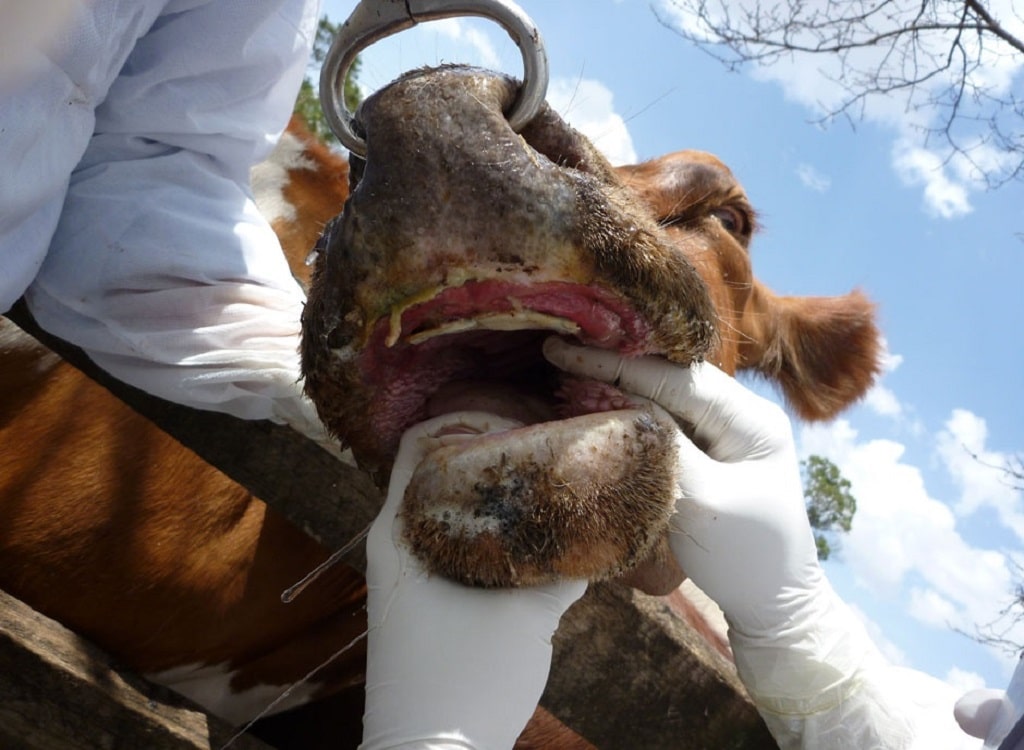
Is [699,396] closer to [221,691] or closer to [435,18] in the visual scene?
[435,18]

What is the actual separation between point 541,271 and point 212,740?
1.06 meters

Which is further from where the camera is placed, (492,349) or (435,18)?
(492,349)

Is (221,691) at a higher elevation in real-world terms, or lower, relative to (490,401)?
lower

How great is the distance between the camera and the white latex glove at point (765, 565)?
5.10 feet

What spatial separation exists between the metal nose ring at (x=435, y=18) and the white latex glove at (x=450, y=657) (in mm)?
624

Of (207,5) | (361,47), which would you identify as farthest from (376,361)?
(207,5)

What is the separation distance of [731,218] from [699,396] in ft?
4.07

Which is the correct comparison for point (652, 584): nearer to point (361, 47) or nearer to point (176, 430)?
point (176, 430)

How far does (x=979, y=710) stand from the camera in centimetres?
172

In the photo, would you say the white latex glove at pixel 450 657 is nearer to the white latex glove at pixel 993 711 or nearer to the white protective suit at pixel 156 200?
the white protective suit at pixel 156 200

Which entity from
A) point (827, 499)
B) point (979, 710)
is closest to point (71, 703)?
point (979, 710)

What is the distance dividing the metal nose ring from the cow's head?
37 millimetres

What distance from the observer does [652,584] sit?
183cm

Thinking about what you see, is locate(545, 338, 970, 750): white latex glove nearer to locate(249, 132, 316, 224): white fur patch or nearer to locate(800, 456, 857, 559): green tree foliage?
locate(249, 132, 316, 224): white fur patch
